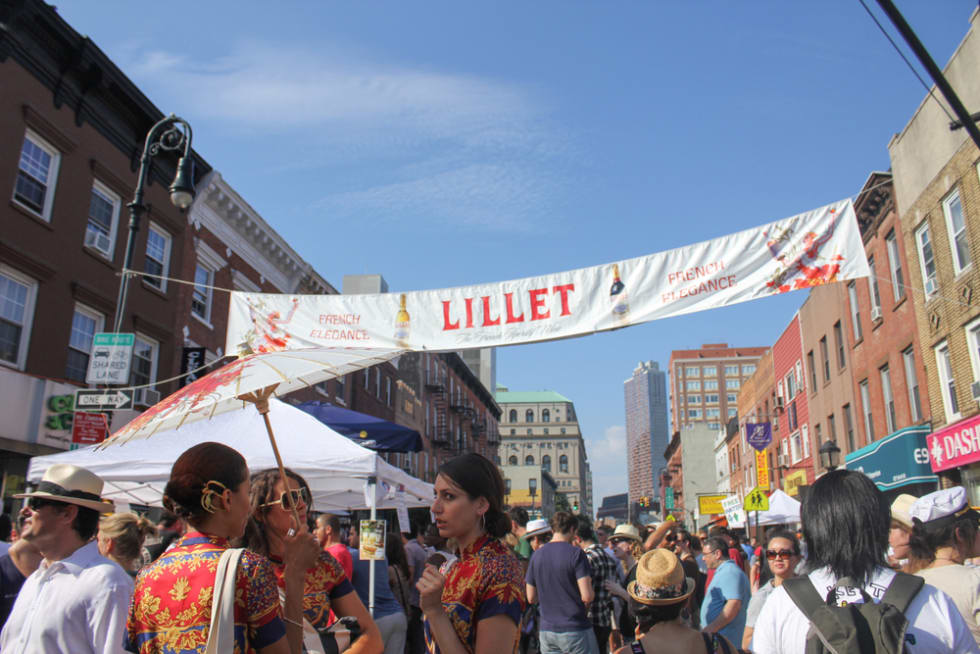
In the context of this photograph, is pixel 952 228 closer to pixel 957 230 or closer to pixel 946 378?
pixel 957 230

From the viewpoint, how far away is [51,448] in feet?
52.5

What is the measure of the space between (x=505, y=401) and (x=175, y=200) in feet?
461

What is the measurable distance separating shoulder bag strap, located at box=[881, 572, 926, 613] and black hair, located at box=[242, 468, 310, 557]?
2663mm

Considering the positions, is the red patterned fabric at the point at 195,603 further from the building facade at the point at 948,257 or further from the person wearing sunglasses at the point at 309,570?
the building facade at the point at 948,257

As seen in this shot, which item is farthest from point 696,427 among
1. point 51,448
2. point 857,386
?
point 51,448

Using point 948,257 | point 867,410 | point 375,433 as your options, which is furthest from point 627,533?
point 867,410

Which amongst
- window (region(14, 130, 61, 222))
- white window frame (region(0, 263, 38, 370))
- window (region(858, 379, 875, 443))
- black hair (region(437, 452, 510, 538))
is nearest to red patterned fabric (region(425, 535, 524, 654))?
black hair (region(437, 452, 510, 538))

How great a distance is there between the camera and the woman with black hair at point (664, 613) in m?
3.16

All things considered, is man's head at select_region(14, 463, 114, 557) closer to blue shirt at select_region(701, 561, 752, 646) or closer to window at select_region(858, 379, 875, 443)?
blue shirt at select_region(701, 561, 752, 646)

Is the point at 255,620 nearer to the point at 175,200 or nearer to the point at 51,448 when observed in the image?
the point at 175,200

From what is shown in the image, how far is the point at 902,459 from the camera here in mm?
19922

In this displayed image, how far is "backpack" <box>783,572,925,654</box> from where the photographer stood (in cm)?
243

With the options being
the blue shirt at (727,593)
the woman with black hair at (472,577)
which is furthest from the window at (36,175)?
the woman with black hair at (472,577)

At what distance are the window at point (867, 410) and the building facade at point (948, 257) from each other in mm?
5417
